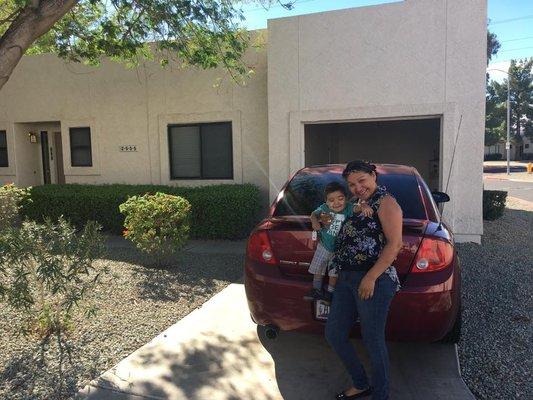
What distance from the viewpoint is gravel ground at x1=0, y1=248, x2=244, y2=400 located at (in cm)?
349

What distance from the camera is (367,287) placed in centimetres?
273

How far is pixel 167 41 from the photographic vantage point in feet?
25.5

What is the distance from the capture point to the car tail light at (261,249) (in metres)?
3.57

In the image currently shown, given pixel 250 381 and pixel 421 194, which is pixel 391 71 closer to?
pixel 421 194

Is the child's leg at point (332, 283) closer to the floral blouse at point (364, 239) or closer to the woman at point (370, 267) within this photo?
the woman at point (370, 267)

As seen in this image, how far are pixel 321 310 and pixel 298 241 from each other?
1.74ft

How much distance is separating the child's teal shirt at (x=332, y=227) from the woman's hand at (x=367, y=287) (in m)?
0.48

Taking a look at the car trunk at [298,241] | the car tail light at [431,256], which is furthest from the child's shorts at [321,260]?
the car tail light at [431,256]

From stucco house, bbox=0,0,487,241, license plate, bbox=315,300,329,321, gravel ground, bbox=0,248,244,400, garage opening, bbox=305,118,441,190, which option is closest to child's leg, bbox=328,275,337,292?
license plate, bbox=315,300,329,321

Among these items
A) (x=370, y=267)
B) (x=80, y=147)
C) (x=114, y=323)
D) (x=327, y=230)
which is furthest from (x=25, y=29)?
(x=80, y=147)

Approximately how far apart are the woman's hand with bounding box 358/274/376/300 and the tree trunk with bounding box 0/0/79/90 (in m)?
4.05

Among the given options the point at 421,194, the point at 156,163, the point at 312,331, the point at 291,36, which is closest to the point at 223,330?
the point at 312,331

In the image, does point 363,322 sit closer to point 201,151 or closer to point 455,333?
point 455,333

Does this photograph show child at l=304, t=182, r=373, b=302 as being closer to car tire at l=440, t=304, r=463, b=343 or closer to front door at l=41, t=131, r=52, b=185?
car tire at l=440, t=304, r=463, b=343
